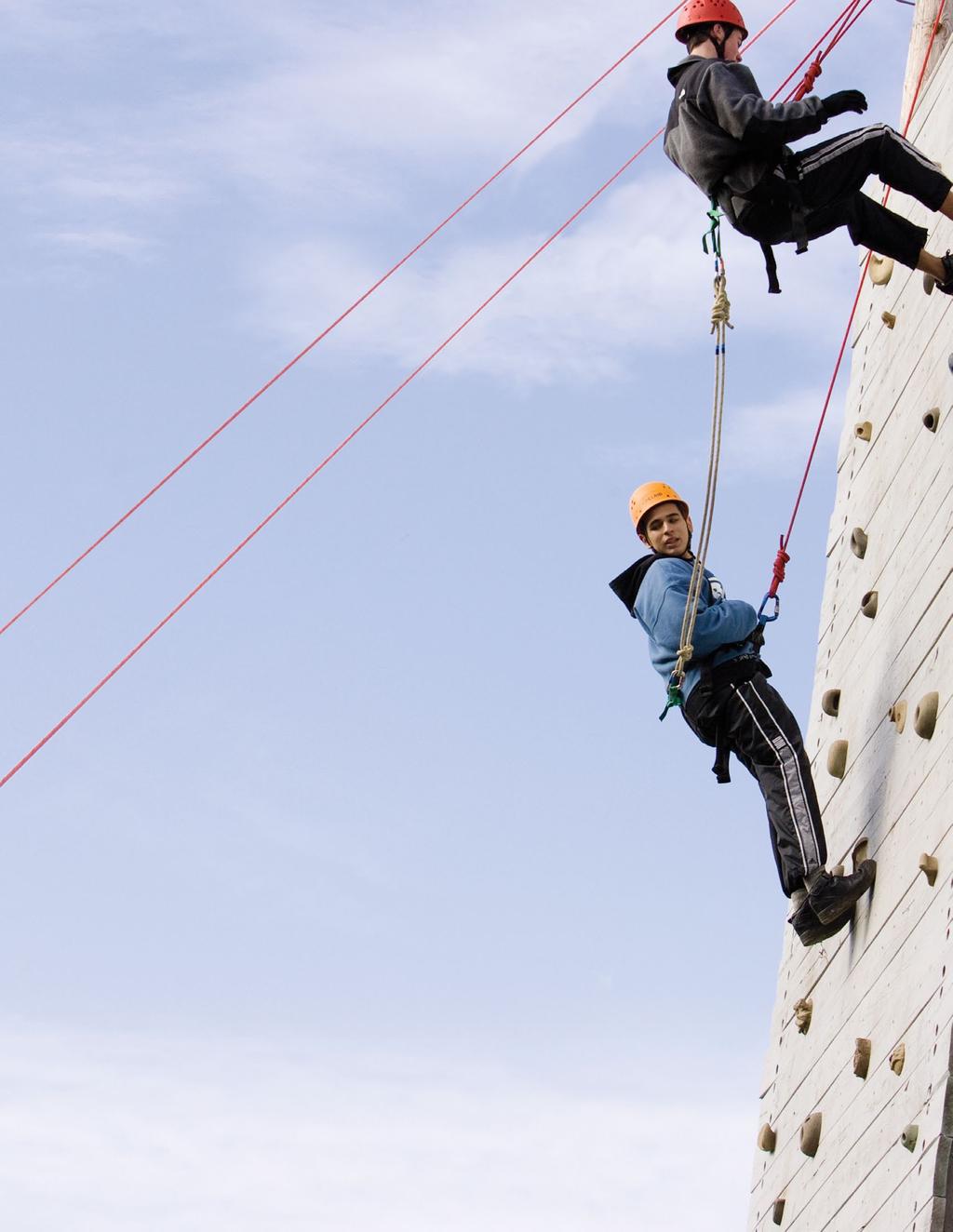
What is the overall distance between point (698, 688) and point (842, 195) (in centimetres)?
138

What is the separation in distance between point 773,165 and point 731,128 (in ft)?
0.62

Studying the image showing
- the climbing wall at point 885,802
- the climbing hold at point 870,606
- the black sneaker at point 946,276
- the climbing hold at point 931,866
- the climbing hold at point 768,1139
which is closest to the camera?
the climbing wall at point 885,802

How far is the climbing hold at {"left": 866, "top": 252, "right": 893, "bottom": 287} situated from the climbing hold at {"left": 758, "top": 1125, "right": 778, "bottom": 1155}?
264 centimetres

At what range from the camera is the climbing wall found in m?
4.48

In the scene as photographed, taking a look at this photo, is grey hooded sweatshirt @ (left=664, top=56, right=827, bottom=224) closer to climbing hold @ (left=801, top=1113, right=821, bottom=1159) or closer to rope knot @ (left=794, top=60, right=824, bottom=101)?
rope knot @ (left=794, top=60, right=824, bottom=101)

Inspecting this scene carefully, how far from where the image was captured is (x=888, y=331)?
21.5 ft

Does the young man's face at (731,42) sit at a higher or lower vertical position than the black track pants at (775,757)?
higher

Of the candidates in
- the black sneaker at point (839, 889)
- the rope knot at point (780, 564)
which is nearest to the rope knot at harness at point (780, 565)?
the rope knot at point (780, 564)

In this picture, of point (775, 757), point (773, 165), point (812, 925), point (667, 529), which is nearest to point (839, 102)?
point (773, 165)

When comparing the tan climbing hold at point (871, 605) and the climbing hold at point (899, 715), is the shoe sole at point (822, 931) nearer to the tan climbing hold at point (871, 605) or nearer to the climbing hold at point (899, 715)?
the climbing hold at point (899, 715)

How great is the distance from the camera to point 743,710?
545 cm

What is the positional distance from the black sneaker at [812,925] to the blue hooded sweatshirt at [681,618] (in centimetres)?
69

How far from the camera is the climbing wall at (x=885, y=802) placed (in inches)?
177

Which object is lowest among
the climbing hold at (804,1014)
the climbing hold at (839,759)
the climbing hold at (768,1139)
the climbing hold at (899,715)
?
the climbing hold at (768,1139)
